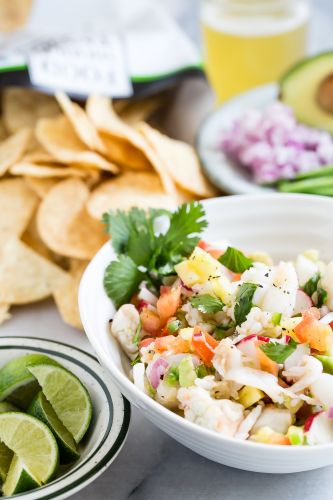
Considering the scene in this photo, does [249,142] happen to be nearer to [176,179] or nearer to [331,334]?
[176,179]

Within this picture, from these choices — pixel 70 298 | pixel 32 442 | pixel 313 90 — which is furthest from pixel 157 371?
pixel 313 90

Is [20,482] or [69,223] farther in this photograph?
[69,223]

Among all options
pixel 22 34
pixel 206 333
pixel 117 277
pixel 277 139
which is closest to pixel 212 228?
pixel 117 277

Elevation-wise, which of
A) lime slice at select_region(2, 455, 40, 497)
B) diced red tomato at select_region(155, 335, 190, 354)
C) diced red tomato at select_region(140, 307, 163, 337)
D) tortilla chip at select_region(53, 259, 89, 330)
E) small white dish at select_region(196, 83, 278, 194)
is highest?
diced red tomato at select_region(155, 335, 190, 354)

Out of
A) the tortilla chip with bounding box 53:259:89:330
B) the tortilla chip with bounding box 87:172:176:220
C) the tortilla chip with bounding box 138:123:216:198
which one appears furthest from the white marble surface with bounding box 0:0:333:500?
the tortilla chip with bounding box 138:123:216:198

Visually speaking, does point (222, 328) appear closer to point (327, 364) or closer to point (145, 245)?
point (327, 364)

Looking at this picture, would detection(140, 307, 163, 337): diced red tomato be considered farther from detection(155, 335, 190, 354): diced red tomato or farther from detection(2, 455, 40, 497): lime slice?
detection(2, 455, 40, 497): lime slice

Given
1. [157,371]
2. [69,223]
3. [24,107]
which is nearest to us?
[157,371]
